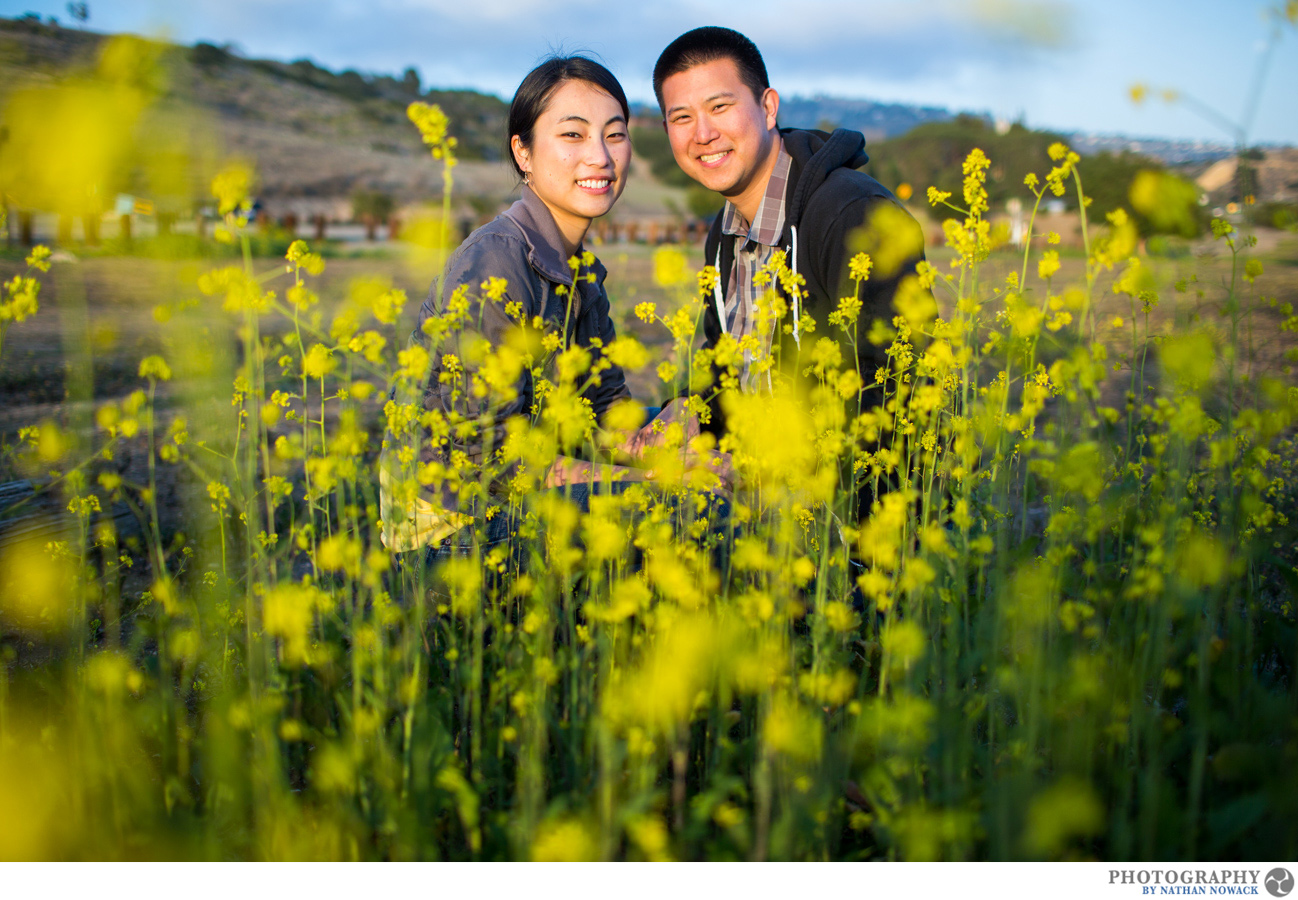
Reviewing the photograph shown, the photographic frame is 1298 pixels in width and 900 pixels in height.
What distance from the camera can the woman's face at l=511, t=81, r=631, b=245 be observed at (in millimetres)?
2674

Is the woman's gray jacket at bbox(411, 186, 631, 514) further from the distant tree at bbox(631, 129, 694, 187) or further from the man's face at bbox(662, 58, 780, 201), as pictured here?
the distant tree at bbox(631, 129, 694, 187)

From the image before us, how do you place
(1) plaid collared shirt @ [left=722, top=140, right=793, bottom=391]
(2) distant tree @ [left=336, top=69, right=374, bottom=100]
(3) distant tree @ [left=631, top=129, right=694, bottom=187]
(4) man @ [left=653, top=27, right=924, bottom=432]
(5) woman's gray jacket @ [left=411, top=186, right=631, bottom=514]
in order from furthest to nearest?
(2) distant tree @ [left=336, top=69, right=374, bottom=100], (3) distant tree @ [left=631, top=129, right=694, bottom=187], (1) plaid collared shirt @ [left=722, top=140, right=793, bottom=391], (4) man @ [left=653, top=27, right=924, bottom=432], (5) woman's gray jacket @ [left=411, top=186, right=631, bottom=514]

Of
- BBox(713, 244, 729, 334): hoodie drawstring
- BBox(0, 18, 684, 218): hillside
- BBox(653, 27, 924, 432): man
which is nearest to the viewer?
BBox(653, 27, 924, 432): man

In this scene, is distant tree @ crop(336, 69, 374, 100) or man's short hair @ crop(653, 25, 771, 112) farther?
distant tree @ crop(336, 69, 374, 100)

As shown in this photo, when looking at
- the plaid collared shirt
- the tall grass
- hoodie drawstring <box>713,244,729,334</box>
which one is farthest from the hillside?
the tall grass

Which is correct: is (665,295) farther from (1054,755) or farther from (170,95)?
(1054,755)

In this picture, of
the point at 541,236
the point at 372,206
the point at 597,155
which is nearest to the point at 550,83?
the point at 597,155

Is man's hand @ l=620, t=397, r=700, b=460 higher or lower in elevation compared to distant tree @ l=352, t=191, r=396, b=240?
lower

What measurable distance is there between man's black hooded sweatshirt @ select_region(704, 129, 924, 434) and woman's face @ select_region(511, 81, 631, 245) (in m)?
0.71

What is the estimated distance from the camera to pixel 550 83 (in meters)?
2.71

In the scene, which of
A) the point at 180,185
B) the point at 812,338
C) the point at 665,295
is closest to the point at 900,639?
the point at 812,338

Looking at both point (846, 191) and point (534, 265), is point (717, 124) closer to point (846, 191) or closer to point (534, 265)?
point (846, 191)

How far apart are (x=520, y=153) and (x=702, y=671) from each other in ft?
6.84

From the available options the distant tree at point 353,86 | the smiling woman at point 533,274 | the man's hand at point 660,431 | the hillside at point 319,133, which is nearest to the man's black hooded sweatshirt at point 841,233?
the man's hand at point 660,431
